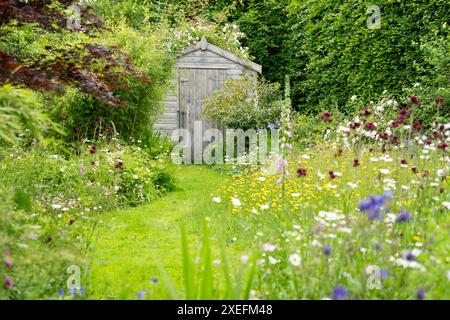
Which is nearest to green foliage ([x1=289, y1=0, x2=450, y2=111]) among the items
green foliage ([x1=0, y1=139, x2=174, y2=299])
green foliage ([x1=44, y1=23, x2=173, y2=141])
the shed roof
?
the shed roof

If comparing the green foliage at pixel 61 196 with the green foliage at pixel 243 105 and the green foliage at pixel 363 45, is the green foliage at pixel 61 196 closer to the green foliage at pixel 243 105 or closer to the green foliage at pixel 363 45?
the green foliage at pixel 243 105

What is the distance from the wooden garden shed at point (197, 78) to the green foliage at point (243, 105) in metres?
0.37

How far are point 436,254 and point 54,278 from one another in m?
2.62

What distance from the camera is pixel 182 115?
14.1 m

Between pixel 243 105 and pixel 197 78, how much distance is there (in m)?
1.64

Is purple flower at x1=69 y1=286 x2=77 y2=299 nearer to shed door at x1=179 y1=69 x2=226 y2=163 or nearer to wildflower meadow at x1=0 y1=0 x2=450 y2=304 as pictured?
wildflower meadow at x1=0 y1=0 x2=450 y2=304

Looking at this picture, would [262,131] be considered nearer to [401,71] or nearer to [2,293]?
[401,71]

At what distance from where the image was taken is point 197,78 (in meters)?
14.0

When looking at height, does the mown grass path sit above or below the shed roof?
below

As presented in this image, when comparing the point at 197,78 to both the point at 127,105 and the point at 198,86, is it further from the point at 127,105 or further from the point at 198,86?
the point at 127,105

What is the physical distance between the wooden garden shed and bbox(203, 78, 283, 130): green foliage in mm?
372

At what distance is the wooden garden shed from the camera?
45.9ft

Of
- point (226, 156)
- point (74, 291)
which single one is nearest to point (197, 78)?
point (226, 156)

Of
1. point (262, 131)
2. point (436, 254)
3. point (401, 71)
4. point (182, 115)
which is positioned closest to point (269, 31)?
point (182, 115)
